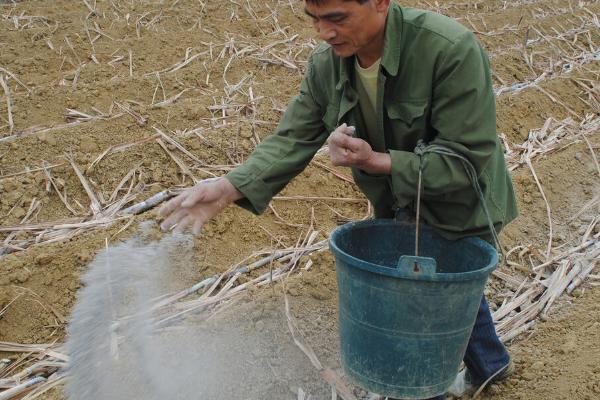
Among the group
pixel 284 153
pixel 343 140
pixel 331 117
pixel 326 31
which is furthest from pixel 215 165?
pixel 343 140

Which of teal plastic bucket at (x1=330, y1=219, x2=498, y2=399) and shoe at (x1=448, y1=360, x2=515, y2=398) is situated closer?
teal plastic bucket at (x1=330, y1=219, x2=498, y2=399)

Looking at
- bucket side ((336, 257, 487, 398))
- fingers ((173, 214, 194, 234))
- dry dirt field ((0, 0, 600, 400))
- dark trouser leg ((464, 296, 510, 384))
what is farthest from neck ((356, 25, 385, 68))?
dry dirt field ((0, 0, 600, 400))

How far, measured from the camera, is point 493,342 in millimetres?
3264

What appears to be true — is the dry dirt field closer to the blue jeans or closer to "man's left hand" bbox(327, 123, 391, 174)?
the blue jeans

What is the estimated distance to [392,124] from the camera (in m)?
2.78

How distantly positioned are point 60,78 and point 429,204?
5263mm

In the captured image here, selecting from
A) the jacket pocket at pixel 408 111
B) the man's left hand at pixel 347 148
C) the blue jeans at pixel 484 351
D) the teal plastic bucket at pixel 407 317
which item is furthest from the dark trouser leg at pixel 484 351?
the man's left hand at pixel 347 148

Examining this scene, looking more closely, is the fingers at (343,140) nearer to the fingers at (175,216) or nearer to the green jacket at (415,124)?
the green jacket at (415,124)

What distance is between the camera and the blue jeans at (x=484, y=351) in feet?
10.4

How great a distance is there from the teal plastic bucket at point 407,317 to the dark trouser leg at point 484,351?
1.25 ft

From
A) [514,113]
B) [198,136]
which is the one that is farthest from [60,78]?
[514,113]

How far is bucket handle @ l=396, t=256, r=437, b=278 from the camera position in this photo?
2438 millimetres

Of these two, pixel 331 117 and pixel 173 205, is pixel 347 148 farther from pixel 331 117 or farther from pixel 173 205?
pixel 173 205

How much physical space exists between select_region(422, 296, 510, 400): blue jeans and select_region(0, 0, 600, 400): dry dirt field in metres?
0.17
